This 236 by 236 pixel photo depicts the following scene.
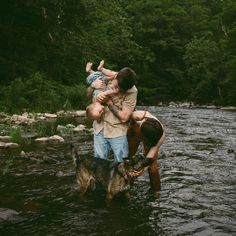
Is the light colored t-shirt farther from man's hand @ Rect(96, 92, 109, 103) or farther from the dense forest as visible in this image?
the dense forest

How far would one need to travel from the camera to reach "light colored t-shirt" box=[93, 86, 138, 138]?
622 centimetres

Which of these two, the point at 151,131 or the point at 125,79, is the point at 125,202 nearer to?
the point at 151,131

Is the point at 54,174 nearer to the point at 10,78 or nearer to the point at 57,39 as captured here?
the point at 10,78

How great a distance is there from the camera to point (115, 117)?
20.5 ft

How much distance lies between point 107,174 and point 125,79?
50.7 inches

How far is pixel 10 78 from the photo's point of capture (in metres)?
24.3

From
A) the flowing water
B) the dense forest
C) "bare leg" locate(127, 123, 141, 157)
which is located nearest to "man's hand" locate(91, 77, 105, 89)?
→ "bare leg" locate(127, 123, 141, 157)

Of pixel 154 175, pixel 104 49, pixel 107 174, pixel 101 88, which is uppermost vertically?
pixel 104 49

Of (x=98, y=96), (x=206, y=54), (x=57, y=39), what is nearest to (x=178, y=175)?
(x=98, y=96)

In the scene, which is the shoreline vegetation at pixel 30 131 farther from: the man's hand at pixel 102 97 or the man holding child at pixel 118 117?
the man's hand at pixel 102 97

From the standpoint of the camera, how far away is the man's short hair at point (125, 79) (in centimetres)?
593

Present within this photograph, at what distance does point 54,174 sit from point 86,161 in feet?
7.66

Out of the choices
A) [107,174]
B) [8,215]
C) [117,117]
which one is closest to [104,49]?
[117,117]

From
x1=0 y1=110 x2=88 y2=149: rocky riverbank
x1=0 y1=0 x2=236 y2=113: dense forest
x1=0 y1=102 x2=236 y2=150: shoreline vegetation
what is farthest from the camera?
x1=0 y1=0 x2=236 y2=113: dense forest
